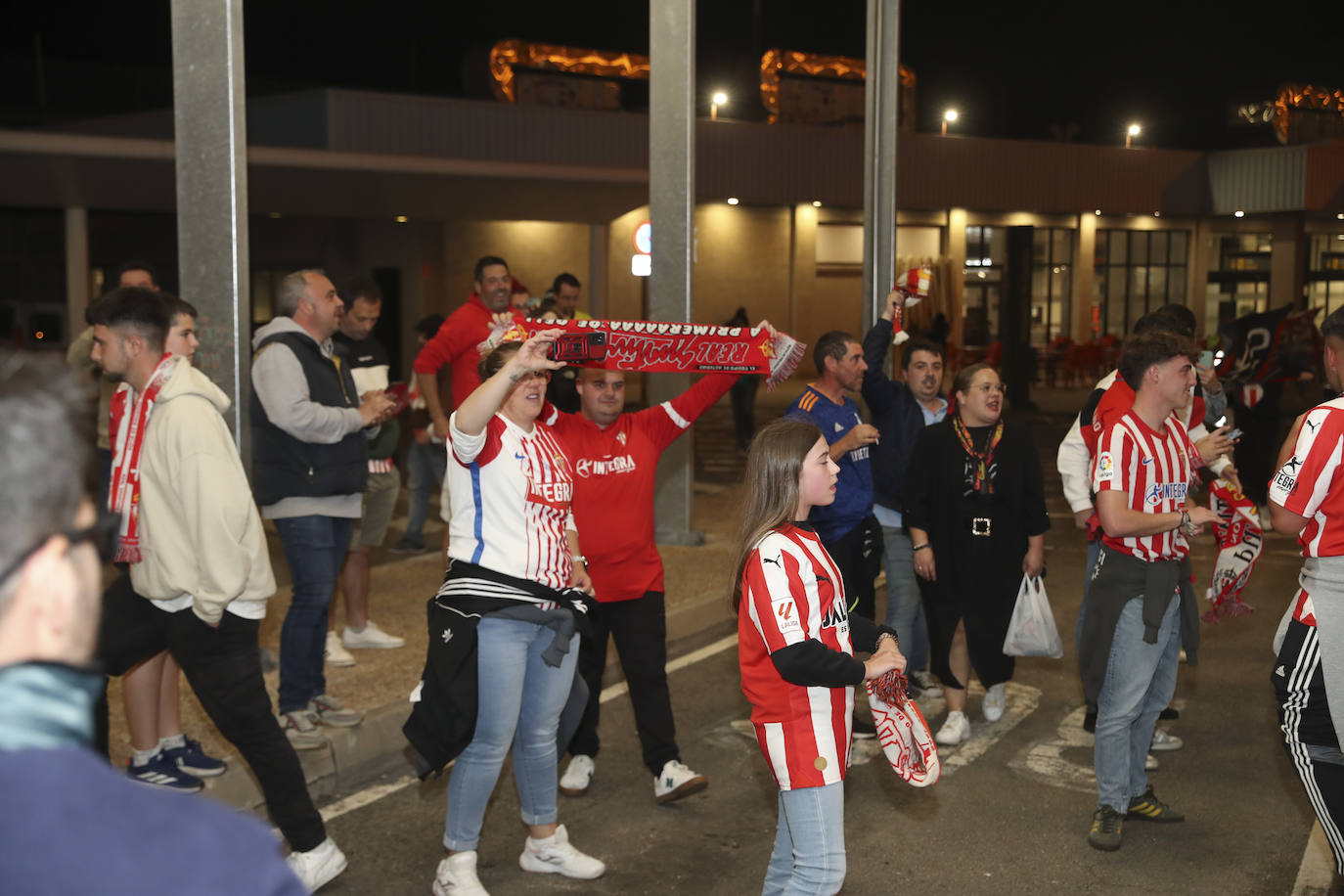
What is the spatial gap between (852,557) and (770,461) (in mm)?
2701

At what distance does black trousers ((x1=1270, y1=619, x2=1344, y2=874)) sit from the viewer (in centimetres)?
443

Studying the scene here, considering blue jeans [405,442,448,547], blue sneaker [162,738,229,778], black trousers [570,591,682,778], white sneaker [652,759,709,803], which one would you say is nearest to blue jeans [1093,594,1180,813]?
white sneaker [652,759,709,803]

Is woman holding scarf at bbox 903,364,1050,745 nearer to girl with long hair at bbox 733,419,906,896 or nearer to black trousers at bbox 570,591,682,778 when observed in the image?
black trousers at bbox 570,591,682,778

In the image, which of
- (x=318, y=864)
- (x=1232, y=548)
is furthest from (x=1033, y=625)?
(x=318, y=864)

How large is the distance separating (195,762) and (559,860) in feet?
5.78

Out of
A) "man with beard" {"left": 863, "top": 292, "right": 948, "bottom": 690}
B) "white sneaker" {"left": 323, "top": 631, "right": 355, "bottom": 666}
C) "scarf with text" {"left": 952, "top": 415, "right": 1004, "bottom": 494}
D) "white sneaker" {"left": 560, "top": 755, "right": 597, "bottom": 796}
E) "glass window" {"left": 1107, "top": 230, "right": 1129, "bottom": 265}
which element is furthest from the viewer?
"glass window" {"left": 1107, "top": 230, "right": 1129, "bottom": 265}

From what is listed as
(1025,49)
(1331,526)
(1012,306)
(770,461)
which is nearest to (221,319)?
(770,461)

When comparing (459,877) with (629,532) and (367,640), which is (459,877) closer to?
(629,532)

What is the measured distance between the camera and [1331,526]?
4375mm

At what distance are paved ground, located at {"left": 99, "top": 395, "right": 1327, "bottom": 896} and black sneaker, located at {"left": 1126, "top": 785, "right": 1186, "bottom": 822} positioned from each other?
0.05 m

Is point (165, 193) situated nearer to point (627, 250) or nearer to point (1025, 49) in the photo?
point (627, 250)

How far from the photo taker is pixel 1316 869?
5145mm

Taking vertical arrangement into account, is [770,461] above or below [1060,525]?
above

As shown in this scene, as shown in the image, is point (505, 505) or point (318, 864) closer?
point (505, 505)
